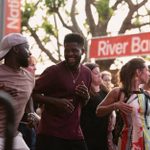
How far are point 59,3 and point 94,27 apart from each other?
1926 millimetres

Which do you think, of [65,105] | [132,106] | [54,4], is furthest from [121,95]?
[54,4]

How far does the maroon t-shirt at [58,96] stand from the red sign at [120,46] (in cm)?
1053

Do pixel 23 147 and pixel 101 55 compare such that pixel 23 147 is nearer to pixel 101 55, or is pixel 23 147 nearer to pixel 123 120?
pixel 123 120

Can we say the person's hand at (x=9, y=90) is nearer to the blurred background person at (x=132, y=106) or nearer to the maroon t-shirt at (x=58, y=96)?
the maroon t-shirt at (x=58, y=96)

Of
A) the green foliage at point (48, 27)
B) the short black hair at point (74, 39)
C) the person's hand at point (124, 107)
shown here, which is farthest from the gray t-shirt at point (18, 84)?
the green foliage at point (48, 27)

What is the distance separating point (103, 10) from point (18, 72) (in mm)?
22744

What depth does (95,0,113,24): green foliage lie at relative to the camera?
2773 cm

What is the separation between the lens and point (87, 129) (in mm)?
7004

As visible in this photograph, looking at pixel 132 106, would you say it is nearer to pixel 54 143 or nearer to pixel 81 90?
pixel 81 90

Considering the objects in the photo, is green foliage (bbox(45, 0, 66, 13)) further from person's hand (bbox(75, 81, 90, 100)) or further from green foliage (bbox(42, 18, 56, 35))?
person's hand (bbox(75, 81, 90, 100))

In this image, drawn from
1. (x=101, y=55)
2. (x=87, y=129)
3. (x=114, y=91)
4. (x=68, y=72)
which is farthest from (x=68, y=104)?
(x=101, y=55)

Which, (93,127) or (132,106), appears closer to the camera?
(132,106)

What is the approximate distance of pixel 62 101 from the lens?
5.59m

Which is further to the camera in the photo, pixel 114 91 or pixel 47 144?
pixel 114 91
